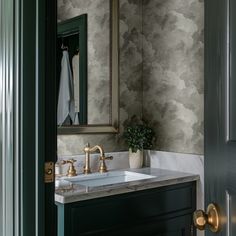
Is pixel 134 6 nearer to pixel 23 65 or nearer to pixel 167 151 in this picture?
pixel 167 151

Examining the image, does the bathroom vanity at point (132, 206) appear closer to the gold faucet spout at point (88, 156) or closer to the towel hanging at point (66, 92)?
the gold faucet spout at point (88, 156)

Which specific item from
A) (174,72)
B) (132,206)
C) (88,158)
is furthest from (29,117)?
(174,72)

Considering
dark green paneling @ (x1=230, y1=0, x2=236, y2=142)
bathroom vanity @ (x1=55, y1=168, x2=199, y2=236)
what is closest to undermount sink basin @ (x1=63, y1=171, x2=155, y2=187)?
bathroom vanity @ (x1=55, y1=168, x2=199, y2=236)

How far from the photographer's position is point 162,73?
8.36ft

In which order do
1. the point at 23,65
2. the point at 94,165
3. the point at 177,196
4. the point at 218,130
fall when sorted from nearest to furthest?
the point at 218,130 < the point at 23,65 < the point at 177,196 < the point at 94,165

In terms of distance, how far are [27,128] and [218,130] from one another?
626 millimetres

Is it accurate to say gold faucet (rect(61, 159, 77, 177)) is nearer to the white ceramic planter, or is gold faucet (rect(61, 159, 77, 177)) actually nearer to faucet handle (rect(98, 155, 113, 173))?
faucet handle (rect(98, 155, 113, 173))

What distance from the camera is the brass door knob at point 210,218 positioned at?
94 centimetres

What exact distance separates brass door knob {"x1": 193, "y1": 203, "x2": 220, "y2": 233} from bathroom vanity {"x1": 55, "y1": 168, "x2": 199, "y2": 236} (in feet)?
2.65

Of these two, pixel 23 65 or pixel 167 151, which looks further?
pixel 167 151

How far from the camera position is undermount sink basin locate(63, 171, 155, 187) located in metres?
2.15

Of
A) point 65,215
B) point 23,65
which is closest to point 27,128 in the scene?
point 23,65

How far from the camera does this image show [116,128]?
2523 mm

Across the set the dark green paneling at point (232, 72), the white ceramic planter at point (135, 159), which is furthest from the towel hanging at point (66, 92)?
the dark green paneling at point (232, 72)
